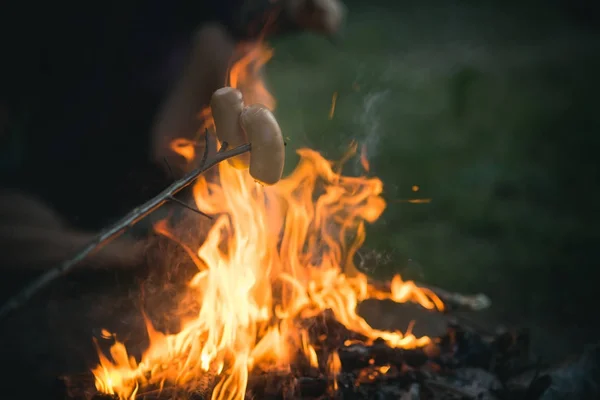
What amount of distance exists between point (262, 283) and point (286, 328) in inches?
10.1

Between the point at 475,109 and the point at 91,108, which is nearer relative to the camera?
the point at 91,108

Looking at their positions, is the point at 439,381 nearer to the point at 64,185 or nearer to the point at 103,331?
the point at 103,331

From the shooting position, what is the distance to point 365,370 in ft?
7.30

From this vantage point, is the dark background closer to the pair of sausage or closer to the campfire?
the campfire

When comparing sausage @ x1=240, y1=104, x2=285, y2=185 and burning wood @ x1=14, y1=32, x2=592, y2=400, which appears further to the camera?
burning wood @ x1=14, y1=32, x2=592, y2=400

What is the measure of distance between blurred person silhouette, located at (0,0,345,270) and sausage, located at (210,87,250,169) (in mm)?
546

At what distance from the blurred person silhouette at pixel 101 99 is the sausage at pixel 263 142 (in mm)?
675

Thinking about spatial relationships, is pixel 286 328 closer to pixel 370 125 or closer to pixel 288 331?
pixel 288 331

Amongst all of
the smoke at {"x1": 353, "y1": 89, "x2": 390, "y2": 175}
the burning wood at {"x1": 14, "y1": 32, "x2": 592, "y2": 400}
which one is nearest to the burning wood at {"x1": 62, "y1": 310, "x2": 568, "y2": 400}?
the burning wood at {"x1": 14, "y1": 32, "x2": 592, "y2": 400}

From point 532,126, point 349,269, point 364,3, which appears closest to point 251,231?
point 349,269

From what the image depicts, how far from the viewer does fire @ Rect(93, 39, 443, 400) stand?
6.91ft

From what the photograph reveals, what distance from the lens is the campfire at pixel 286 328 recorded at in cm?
206

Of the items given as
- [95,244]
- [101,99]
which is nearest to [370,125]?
[101,99]

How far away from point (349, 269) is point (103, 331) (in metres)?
1.25
